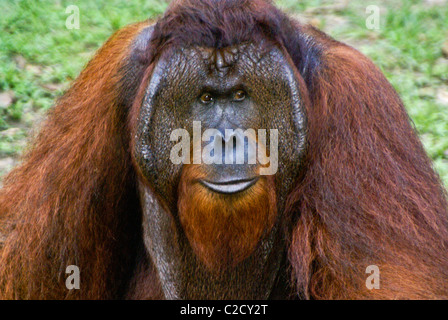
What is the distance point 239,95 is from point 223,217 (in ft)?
1.66

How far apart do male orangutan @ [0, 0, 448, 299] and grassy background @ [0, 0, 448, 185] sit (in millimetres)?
1524

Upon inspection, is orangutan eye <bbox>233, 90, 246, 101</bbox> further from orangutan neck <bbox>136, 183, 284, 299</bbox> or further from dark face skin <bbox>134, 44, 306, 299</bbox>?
orangutan neck <bbox>136, 183, 284, 299</bbox>

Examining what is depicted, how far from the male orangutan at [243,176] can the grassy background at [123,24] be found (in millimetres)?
1524

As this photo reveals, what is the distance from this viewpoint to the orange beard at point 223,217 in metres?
3.11

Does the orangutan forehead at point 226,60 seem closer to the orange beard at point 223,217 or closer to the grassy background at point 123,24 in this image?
the orange beard at point 223,217

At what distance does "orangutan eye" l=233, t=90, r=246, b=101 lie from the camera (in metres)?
3.19

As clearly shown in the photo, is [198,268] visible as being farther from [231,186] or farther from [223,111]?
[223,111]

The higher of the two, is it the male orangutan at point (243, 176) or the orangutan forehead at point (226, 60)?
the orangutan forehead at point (226, 60)

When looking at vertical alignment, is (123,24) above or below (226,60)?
above

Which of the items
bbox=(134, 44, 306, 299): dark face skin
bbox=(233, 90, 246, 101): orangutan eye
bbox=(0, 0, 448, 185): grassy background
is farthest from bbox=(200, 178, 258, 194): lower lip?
bbox=(0, 0, 448, 185): grassy background

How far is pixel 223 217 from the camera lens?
10.3ft

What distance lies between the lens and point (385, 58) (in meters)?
6.14

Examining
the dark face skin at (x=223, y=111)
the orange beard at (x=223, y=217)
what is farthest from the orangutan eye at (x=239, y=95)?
the orange beard at (x=223, y=217)

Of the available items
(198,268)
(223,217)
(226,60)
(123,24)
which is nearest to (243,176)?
(223,217)
